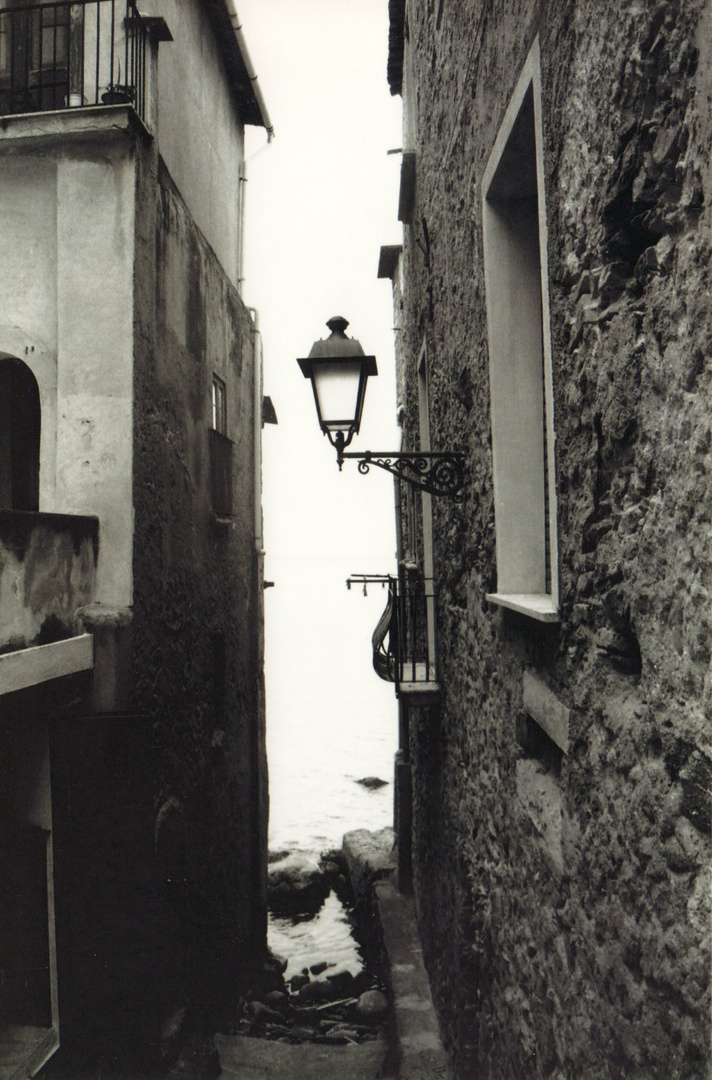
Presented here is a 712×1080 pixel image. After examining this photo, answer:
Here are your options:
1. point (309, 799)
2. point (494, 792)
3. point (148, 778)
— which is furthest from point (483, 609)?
point (309, 799)

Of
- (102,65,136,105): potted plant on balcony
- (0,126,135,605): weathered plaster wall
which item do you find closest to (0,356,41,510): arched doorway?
(0,126,135,605): weathered plaster wall

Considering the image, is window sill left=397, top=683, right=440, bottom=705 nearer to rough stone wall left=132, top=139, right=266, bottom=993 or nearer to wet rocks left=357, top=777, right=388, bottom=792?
rough stone wall left=132, top=139, right=266, bottom=993

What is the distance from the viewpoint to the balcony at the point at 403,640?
562 centimetres

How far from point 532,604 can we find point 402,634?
9.09 ft

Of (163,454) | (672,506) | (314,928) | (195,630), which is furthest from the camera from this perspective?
(314,928)

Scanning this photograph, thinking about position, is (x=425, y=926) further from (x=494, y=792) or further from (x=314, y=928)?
(x=314, y=928)

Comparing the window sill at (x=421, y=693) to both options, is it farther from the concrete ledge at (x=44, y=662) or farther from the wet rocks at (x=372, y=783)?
the wet rocks at (x=372, y=783)

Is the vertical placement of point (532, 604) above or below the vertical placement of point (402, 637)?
above

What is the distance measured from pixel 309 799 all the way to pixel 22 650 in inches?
643

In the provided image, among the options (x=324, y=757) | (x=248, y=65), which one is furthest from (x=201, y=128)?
(x=324, y=757)

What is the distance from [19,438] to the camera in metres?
6.44

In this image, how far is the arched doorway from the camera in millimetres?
6422

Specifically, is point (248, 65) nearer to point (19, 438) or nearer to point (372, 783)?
point (19, 438)

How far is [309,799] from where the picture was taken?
797 inches
